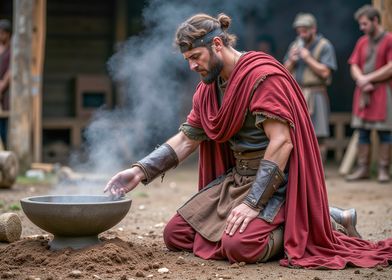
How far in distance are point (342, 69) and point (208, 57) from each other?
887cm

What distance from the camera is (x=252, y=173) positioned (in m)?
4.31

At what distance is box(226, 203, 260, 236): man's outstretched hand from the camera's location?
4.00 metres

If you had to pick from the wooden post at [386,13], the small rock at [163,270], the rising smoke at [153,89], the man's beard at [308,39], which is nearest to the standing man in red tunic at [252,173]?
the small rock at [163,270]

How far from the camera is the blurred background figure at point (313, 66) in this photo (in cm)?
877

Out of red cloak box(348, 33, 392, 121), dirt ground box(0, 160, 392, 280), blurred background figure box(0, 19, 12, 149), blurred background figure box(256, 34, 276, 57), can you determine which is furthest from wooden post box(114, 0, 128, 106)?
dirt ground box(0, 160, 392, 280)

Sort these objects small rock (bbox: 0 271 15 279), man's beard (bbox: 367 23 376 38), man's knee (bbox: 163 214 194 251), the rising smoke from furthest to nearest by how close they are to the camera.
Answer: the rising smoke, man's beard (bbox: 367 23 376 38), man's knee (bbox: 163 214 194 251), small rock (bbox: 0 271 15 279)

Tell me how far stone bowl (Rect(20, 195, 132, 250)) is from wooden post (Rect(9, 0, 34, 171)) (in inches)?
199

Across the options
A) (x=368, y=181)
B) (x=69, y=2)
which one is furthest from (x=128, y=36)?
(x=368, y=181)

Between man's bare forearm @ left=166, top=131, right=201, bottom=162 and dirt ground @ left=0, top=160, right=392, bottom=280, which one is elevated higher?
man's bare forearm @ left=166, top=131, right=201, bottom=162

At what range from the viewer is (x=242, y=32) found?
12.4m

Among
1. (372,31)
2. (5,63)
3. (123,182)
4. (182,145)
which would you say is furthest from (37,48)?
(123,182)

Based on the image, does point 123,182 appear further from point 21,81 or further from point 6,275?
point 21,81

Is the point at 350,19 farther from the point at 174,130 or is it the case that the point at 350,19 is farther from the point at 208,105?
the point at 208,105

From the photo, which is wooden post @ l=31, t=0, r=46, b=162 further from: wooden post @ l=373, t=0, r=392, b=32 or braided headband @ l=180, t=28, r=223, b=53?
braided headband @ l=180, t=28, r=223, b=53
